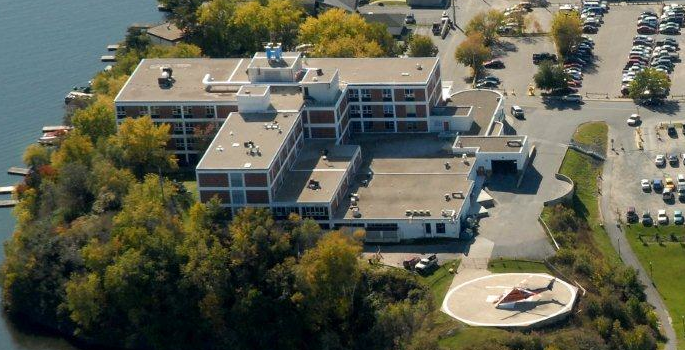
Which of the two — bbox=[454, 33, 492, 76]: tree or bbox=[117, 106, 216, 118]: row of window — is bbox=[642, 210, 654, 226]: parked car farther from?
bbox=[117, 106, 216, 118]: row of window

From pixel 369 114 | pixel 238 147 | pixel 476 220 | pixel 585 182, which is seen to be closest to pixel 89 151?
pixel 238 147

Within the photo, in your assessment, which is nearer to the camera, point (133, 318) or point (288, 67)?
point (133, 318)

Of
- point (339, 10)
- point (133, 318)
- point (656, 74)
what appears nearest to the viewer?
point (133, 318)

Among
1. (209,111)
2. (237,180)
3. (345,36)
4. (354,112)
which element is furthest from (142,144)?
(345,36)

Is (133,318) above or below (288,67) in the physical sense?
below

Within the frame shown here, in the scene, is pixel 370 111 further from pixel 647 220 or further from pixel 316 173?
pixel 647 220

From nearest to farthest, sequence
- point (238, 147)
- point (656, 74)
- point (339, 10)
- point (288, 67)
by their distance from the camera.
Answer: point (238, 147), point (288, 67), point (656, 74), point (339, 10)

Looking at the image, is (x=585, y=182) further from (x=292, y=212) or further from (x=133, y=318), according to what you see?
(x=133, y=318)
